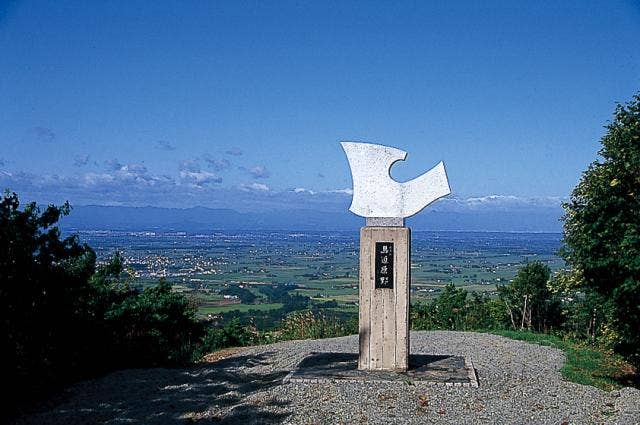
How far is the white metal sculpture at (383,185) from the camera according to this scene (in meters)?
8.80

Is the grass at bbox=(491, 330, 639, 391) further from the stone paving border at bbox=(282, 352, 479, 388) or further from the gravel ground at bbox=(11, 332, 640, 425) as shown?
the stone paving border at bbox=(282, 352, 479, 388)

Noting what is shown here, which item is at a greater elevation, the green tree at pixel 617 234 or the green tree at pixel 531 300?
the green tree at pixel 617 234

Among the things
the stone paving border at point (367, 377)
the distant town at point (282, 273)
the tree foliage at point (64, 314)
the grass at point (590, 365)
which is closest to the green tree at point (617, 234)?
the grass at point (590, 365)

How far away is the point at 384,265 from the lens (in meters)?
8.83

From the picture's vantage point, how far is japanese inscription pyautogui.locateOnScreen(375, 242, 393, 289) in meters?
8.81

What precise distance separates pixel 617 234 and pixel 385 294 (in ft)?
10.2

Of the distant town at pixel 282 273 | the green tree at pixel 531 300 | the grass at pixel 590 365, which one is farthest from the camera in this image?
the distant town at pixel 282 273

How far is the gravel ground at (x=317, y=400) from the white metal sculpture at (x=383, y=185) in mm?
2267

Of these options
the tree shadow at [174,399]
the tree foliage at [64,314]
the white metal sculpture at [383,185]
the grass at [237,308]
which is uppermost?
the white metal sculpture at [383,185]

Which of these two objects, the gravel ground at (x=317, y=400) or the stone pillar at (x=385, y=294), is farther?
the stone pillar at (x=385, y=294)

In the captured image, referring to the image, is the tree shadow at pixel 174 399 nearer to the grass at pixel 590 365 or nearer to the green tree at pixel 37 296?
the green tree at pixel 37 296

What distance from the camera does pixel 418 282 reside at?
23.2 metres

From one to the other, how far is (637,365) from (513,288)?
17.9 feet

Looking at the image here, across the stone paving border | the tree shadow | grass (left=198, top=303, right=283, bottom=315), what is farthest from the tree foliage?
grass (left=198, top=303, right=283, bottom=315)
